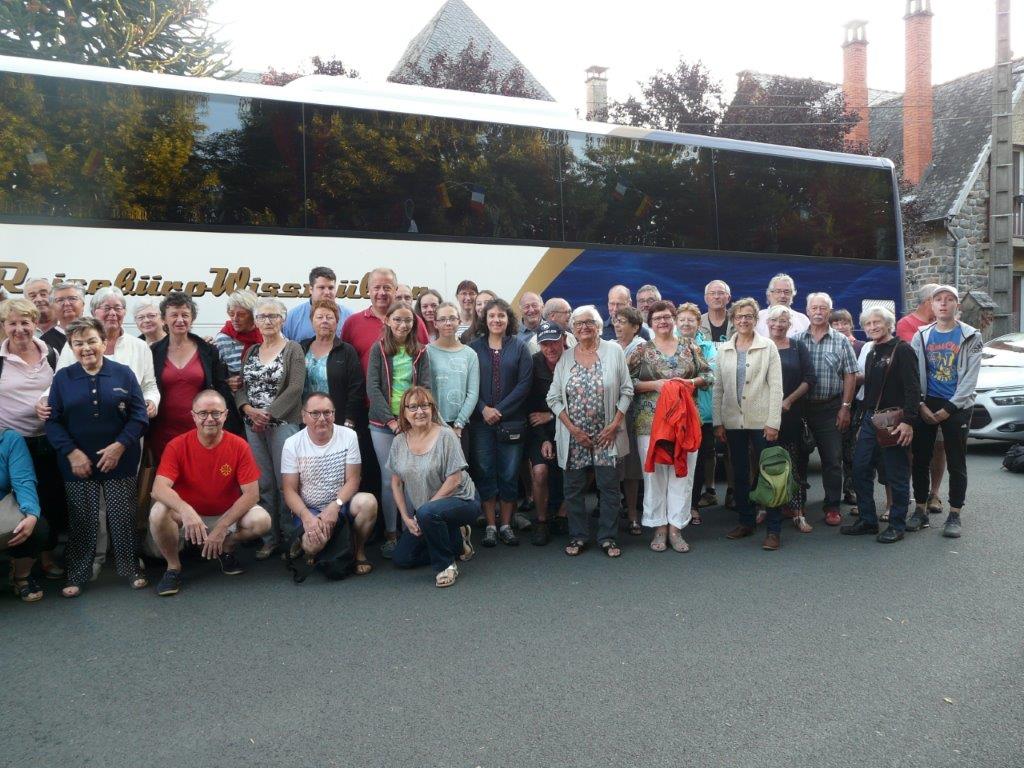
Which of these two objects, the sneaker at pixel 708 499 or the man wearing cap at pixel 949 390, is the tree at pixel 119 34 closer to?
the sneaker at pixel 708 499

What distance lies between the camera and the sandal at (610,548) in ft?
19.1

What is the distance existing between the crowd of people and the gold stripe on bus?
7.06ft

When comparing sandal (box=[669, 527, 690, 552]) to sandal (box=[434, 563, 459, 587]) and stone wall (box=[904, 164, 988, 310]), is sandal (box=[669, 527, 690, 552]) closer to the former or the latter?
sandal (box=[434, 563, 459, 587])

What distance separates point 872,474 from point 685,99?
661 inches

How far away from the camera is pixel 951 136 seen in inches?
926

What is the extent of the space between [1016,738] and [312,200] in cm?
692

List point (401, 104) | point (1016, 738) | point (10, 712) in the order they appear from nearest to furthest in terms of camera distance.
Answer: point (1016, 738) → point (10, 712) → point (401, 104)

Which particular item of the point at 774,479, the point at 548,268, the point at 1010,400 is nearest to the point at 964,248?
the point at 1010,400

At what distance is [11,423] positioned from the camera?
5125mm

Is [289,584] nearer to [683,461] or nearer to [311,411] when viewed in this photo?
[311,411]

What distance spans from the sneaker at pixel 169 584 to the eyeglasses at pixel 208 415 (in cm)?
102

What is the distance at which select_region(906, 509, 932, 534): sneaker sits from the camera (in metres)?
6.42

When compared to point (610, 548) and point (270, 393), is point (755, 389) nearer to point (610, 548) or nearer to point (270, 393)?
point (610, 548)

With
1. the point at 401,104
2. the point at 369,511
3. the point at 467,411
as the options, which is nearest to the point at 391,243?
the point at 401,104
